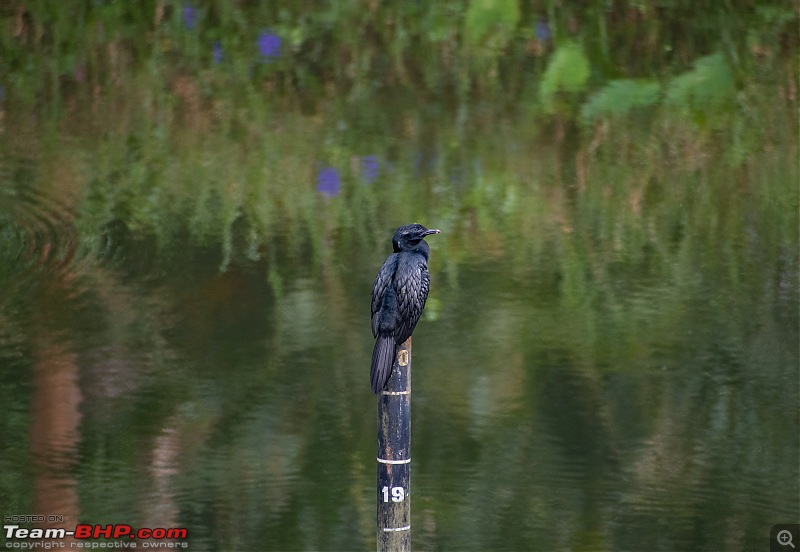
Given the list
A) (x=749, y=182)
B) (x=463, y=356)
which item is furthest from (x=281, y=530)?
(x=749, y=182)

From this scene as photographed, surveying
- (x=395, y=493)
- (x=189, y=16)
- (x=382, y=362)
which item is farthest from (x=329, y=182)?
(x=395, y=493)

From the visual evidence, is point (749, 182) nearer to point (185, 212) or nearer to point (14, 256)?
point (185, 212)

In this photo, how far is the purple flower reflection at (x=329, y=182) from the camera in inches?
322

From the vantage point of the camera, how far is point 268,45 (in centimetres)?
979

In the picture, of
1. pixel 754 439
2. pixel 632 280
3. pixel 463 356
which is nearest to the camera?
pixel 754 439

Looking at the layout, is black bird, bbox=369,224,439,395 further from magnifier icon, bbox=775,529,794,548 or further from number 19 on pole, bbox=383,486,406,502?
magnifier icon, bbox=775,529,794,548

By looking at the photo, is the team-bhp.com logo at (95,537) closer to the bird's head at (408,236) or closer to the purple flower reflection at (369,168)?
the bird's head at (408,236)

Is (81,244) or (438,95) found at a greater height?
(438,95)

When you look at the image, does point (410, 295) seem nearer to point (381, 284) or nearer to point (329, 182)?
point (381, 284)

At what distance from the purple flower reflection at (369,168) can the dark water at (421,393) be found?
53 cm

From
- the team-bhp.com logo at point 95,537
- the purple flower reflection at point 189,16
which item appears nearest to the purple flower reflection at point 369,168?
the purple flower reflection at point 189,16

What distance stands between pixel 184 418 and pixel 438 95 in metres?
3.48

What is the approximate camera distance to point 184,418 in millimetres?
6395

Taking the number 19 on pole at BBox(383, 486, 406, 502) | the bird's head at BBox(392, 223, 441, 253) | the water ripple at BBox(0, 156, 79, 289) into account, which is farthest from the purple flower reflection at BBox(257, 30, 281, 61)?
the number 19 on pole at BBox(383, 486, 406, 502)
